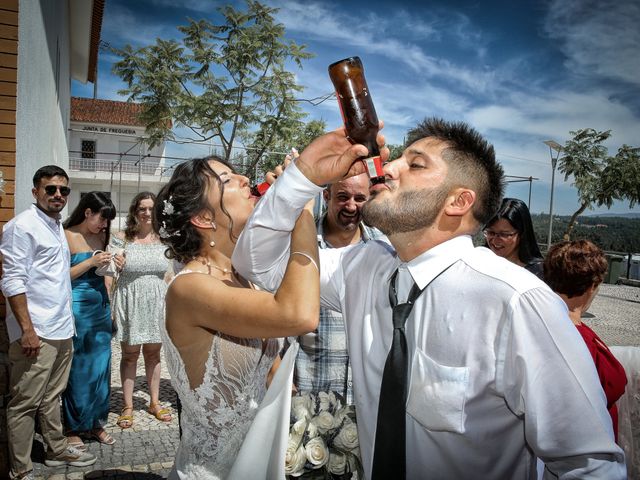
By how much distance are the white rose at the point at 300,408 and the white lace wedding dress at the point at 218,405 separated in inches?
8.2

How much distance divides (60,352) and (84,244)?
3.74ft

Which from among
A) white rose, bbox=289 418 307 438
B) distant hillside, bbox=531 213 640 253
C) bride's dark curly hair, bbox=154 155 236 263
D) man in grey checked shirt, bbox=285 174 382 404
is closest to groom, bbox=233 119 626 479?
white rose, bbox=289 418 307 438

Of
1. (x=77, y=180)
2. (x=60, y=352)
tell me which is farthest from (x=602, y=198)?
(x=77, y=180)

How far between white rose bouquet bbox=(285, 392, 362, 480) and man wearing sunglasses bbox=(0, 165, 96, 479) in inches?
117

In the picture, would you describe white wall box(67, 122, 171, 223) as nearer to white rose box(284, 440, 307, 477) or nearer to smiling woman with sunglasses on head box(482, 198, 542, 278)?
smiling woman with sunglasses on head box(482, 198, 542, 278)

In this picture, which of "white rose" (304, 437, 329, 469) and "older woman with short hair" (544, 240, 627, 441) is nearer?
"white rose" (304, 437, 329, 469)

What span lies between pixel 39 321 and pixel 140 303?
128 centimetres

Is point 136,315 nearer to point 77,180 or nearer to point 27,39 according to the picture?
point 27,39

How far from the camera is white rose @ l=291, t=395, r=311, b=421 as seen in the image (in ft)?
6.06

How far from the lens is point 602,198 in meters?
25.5

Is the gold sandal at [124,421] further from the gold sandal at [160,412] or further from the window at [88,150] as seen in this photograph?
the window at [88,150]

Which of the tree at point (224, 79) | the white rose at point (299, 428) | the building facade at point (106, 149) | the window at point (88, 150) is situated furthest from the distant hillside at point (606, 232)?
the window at point (88, 150)

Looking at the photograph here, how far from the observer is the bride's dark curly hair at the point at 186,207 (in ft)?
7.02

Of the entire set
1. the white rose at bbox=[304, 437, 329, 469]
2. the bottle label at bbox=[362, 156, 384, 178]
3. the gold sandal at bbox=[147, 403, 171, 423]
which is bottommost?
the gold sandal at bbox=[147, 403, 171, 423]
